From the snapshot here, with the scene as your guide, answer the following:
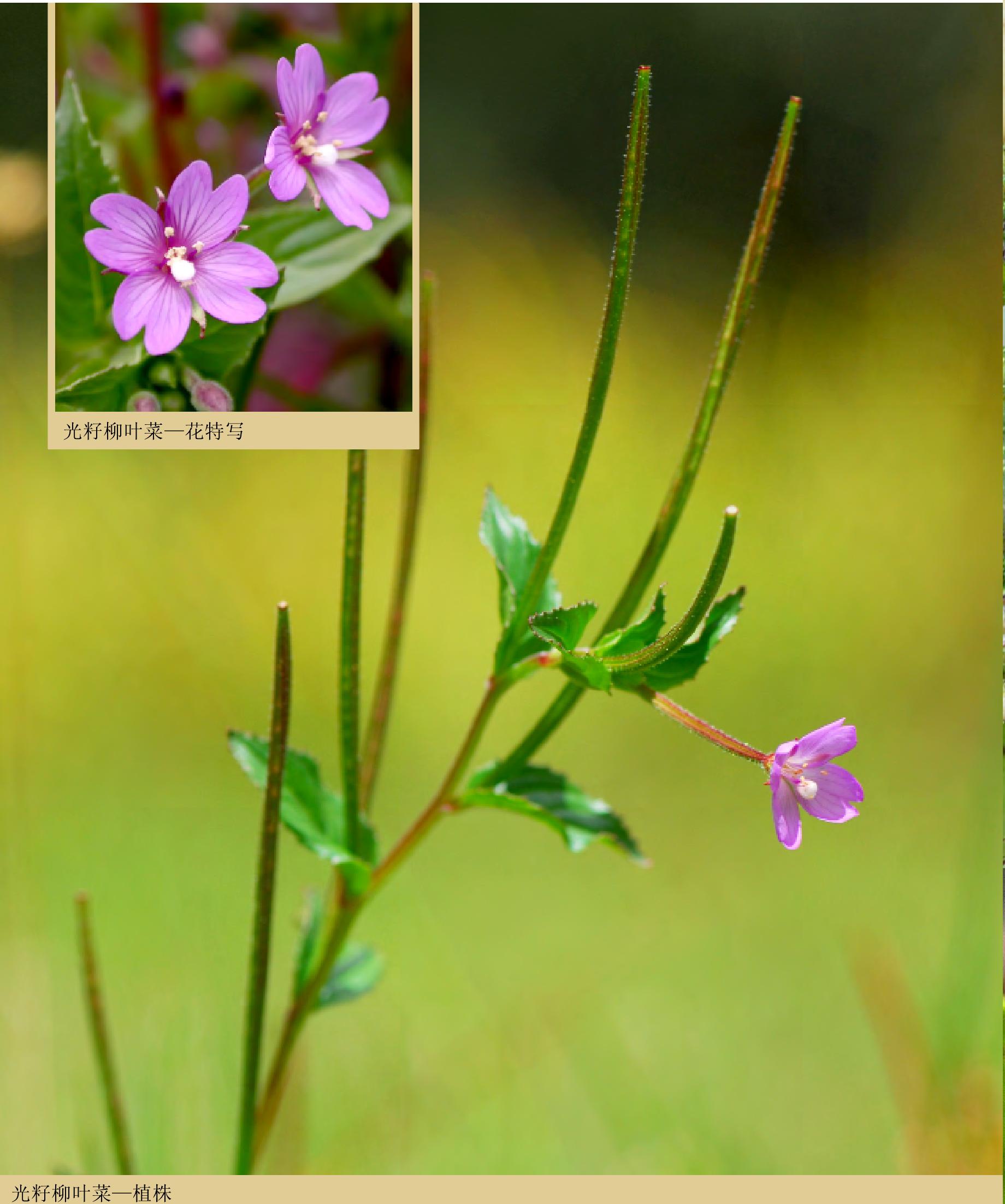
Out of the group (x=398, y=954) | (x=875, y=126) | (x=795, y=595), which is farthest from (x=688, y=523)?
(x=398, y=954)

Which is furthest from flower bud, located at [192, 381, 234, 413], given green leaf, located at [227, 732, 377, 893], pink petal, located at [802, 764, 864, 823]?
pink petal, located at [802, 764, 864, 823]

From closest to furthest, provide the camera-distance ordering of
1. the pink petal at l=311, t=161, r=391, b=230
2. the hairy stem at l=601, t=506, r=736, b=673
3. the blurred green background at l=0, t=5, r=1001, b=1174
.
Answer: the hairy stem at l=601, t=506, r=736, b=673, the pink petal at l=311, t=161, r=391, b=230, the blurred green background at l=0, t=5, r=1001, b=1174

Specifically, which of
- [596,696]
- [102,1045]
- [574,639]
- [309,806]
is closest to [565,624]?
[574,639]

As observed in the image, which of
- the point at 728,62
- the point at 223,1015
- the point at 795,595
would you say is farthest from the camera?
the point at 795,595

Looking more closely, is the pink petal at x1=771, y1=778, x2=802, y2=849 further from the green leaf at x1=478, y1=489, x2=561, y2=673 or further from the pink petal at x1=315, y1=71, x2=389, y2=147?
the pink petal at x1=315, y1=71, x2=389, y2=147

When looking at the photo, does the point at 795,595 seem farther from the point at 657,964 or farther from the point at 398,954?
the point at 398,954
